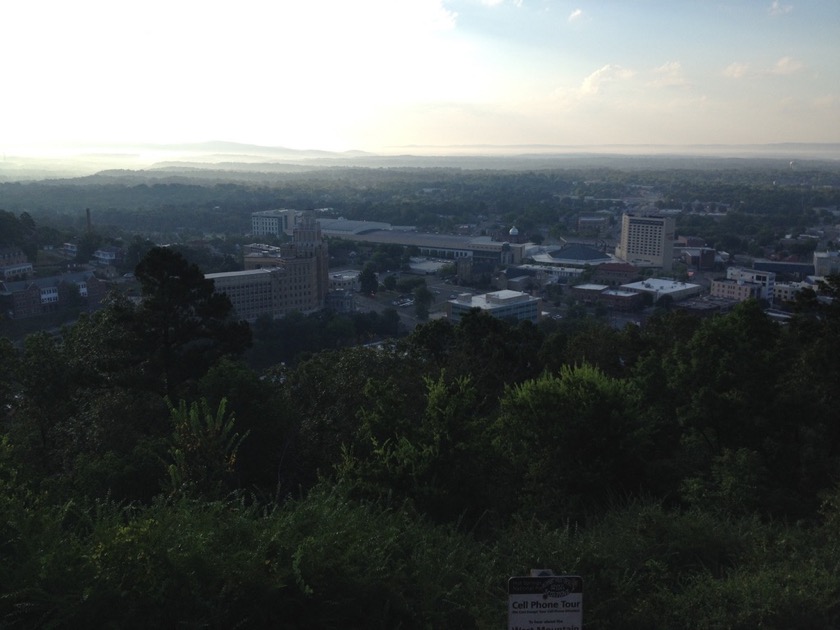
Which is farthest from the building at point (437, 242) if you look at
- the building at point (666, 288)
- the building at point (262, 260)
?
the building at point (262, 260)

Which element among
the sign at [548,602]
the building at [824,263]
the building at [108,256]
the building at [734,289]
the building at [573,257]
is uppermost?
the sign at [548,602]

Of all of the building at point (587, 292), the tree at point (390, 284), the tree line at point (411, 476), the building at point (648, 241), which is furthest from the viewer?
the building at point (648, 241)

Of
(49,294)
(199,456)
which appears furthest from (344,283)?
(199,456)

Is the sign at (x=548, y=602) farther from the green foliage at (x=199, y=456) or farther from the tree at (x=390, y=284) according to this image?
the tree at (x=390, y=284)

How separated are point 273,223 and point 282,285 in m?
23.2

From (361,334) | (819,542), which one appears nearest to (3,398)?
(819,542)

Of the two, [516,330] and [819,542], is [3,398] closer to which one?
[516,330]

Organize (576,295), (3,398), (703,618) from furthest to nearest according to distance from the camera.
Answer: (576,295)
(3,398)
(703,618)

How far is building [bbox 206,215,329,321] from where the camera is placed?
73.5ft

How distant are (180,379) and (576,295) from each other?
69.2 feet

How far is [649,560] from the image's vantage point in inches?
136

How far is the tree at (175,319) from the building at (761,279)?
21.0 m

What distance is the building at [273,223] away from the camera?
148 feet

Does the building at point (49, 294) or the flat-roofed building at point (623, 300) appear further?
the flat-roofed building at point (623, 300)
